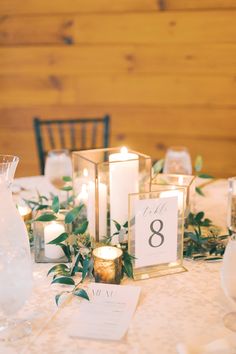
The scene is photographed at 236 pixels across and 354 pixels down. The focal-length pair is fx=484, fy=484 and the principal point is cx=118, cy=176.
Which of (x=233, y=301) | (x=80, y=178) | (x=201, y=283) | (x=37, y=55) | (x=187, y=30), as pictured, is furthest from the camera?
(x=37, y=55)

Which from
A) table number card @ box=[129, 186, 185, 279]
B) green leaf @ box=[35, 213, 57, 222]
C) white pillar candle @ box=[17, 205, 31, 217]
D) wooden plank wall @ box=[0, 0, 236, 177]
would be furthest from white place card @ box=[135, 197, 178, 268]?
wooden plank wall @ box=[0, 0, 236, 177]

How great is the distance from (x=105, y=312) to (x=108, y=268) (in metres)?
0.13

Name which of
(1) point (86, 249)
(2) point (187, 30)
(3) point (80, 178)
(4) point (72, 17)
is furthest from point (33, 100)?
(1) point (86, 249)

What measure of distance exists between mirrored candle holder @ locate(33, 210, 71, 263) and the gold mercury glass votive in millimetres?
153

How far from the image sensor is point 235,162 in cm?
302

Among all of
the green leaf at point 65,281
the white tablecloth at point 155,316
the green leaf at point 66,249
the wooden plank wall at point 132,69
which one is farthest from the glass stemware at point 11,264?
the wooden plank wall at point 132,69

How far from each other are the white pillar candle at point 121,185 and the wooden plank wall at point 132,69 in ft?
6.00

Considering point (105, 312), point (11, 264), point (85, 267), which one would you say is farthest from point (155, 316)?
point (11, 264)

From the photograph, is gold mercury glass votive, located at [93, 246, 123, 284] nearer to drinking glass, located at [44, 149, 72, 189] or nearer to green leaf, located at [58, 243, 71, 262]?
green leaf, located at [58, 243, 71, 262]

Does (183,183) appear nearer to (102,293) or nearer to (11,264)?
(102,293)

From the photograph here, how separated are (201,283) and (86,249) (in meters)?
0.28

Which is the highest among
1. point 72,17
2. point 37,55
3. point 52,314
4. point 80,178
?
point 72,17

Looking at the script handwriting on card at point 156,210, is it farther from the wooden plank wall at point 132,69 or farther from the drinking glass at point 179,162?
the wooden plank wall at point 132,69

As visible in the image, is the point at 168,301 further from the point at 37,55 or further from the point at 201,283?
the point at 37,55
